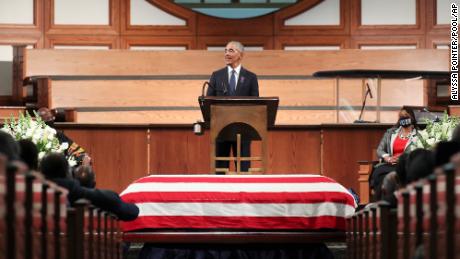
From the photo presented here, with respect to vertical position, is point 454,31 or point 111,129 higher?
point 454,31

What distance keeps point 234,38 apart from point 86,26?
1823 millimetres

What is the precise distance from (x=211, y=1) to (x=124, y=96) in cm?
214

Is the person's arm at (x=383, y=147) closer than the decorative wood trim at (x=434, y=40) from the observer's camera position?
Yes

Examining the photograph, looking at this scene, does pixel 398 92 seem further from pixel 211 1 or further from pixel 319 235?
pixel 319 235

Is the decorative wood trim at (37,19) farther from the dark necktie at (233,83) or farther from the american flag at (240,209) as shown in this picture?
the american flag at (240,209)

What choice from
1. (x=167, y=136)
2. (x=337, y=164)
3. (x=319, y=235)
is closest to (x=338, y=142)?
(x=337, y=164)

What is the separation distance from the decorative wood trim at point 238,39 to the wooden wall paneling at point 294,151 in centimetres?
305

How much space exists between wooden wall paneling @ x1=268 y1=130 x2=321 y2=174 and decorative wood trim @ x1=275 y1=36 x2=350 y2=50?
309cm

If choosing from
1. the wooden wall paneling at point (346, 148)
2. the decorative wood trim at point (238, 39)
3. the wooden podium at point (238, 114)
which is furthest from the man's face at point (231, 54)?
the decorative wood trim at point (238, 39)

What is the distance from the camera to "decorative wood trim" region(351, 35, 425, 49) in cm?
1191

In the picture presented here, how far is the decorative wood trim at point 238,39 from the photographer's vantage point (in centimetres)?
1187

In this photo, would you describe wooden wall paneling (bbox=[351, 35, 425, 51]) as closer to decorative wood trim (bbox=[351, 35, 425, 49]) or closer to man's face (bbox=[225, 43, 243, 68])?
decorative wood trim (bbox=[351, 35, 425, 49])

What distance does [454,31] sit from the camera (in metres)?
11.7

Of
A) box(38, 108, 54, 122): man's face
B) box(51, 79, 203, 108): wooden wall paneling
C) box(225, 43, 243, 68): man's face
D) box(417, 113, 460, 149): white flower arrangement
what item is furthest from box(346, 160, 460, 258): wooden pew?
box(51, 79, 203, 108): wooden wall paneling
